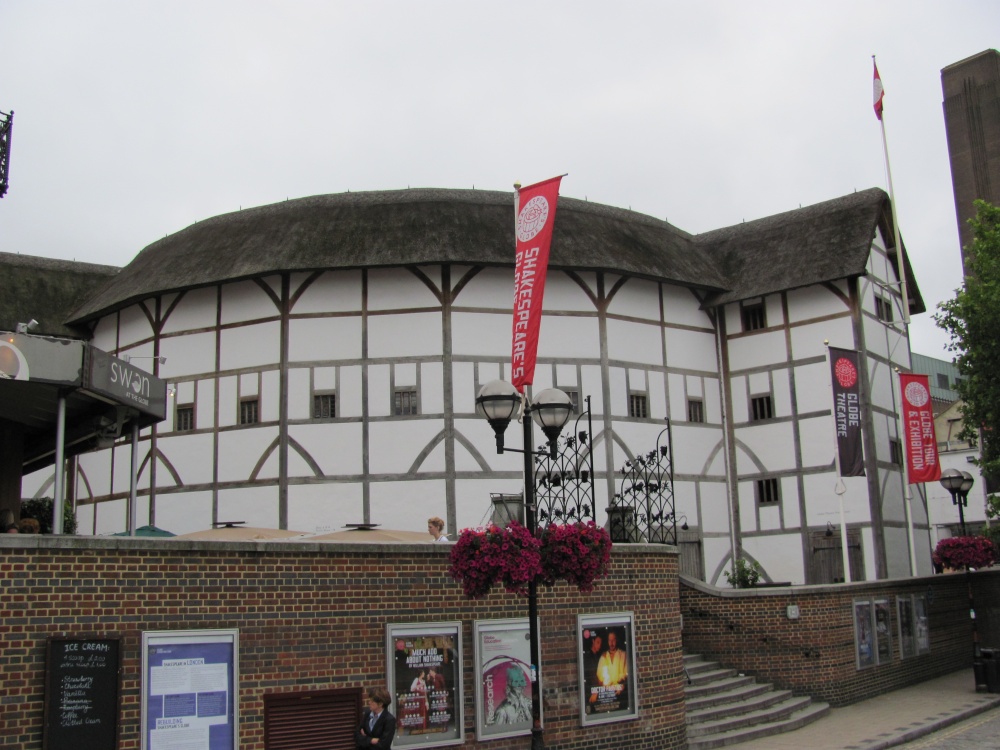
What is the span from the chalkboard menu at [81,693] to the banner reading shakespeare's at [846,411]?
54.0ft

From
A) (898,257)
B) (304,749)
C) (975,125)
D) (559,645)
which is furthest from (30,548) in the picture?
(975,125)

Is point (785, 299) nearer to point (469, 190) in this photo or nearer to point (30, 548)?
point (469, 190)

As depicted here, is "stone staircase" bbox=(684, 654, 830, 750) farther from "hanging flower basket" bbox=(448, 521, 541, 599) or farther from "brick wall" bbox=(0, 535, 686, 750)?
"hanging flower basket" bbox=(448, 521, 541, 599)

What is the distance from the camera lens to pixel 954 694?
20.0 meters

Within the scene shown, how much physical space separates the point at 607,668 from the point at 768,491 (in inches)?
599

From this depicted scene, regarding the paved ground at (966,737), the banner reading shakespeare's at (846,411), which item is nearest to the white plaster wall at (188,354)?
the banner reading shakespeare's at (846,411)

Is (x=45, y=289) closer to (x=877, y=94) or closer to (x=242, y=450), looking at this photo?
(x=242, y=450)

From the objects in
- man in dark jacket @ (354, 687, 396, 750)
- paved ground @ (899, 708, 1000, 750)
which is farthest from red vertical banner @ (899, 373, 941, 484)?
man in dark jacket @ (354, 687, 396, 750)

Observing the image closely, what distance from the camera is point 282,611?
11219mm

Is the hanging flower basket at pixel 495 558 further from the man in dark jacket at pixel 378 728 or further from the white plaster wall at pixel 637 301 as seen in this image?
the white plaster wall at pixel 637 301

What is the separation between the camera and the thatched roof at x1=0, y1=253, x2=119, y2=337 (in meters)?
29.1

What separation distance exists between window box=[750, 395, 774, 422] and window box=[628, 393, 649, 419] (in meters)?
3.31

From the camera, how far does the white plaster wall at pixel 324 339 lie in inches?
992

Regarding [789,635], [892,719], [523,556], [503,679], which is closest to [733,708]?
[789,635]
